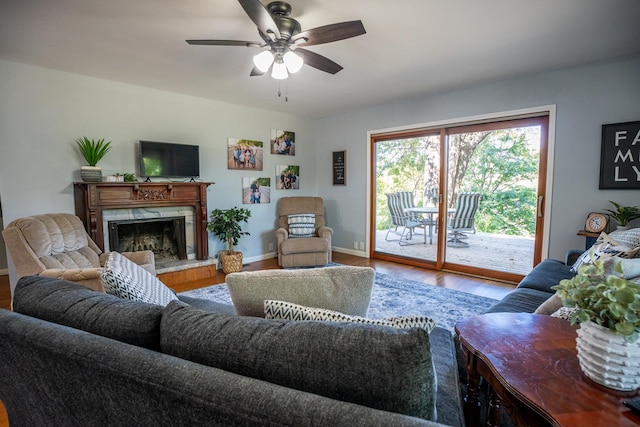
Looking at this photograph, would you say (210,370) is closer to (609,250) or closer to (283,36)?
(283,36)

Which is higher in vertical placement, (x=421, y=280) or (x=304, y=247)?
(x=304, y=247)

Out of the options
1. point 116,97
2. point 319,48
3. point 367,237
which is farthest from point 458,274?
point 116,97

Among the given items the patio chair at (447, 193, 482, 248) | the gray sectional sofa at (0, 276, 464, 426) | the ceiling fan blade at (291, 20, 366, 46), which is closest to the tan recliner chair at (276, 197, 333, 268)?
the patio chair at (447, 193, 482, 248)

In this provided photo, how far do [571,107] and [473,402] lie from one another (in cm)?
342

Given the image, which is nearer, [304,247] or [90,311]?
[90,311]

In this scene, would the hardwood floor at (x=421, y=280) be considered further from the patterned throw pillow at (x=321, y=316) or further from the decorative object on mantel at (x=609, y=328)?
the patterned throw pillow at (x=321, y=316)

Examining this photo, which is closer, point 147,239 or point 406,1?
point 406,1

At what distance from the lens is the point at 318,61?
8.43 ft

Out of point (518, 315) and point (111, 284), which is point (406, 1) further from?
point (111, 284)

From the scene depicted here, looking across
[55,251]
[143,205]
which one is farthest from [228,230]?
[55,251]

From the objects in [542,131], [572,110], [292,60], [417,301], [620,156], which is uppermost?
[292,60]

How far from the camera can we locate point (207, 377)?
0.69 meters

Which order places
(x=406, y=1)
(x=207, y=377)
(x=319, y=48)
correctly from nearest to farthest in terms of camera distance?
(x=207, y=377)
(x=406, y=1)
(x=319, y=48)

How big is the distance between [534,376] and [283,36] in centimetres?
Result: 239
